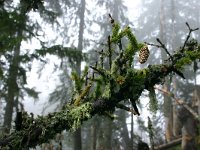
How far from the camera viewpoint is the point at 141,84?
9.61 feet

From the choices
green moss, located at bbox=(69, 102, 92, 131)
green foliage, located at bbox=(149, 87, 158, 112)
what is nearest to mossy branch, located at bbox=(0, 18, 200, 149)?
green moss, located at bbox=(69, 102, 92, 131)

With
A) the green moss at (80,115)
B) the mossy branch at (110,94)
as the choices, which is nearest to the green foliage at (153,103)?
Result: the mossy branch at (110,94)

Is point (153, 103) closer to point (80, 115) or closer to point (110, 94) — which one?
point (110, 94)

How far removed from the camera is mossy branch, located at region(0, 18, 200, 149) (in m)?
2.84

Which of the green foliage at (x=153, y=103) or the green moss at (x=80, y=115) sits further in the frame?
the green foliage at (x=153, y=103)

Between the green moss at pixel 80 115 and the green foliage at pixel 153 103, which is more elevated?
the green foliage at pixel 153 103

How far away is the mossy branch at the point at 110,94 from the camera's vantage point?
284 centimetres

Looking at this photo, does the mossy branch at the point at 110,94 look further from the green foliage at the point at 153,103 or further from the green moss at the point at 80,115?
the green foliage at the point at 153,103

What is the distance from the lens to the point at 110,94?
2854 millimetres

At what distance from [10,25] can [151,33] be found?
112 ft

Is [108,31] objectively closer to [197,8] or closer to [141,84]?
[197,8]

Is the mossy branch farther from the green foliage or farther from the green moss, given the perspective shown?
the green foliage

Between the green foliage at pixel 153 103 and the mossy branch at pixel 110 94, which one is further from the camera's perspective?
the green foliage at pixel 153 103

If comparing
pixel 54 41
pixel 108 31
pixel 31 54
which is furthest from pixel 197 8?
pixel 31 54
